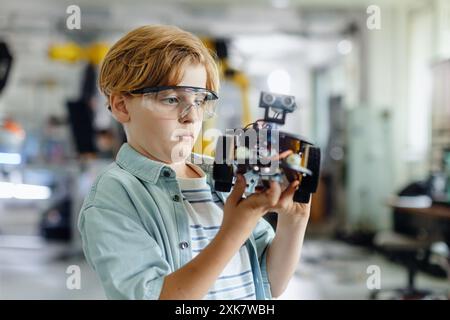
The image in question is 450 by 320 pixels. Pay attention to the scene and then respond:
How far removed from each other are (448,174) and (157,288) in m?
2.85

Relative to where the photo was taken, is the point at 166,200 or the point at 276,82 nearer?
the point at 166,200

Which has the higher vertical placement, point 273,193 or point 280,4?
point 280,4

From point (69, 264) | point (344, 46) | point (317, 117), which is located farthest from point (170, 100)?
point (317, 117)

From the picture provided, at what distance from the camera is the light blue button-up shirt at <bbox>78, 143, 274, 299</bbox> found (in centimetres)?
50

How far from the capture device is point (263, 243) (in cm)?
66

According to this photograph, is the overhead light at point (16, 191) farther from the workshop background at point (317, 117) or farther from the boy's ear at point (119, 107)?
the boy's ear at point (119, 107)

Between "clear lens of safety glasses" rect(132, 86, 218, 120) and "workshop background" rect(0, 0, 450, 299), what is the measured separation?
1.73m

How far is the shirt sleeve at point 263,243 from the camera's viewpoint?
650 millimetres

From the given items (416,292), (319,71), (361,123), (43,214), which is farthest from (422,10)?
(43,214)

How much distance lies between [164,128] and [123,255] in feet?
0.47

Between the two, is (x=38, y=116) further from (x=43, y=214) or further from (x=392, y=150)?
(x=392, y=150)

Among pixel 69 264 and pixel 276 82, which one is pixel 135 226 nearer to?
pixel 276 82

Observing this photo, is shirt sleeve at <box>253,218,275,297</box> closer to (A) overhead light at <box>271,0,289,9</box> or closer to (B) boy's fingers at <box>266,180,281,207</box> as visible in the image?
(B) boy's fingers at <box>266,180,281,207</box>

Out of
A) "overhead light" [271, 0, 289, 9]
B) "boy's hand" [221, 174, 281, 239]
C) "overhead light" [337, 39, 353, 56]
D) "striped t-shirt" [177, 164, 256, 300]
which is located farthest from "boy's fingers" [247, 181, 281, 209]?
"overhead light" [337, 39, 353, 56]
